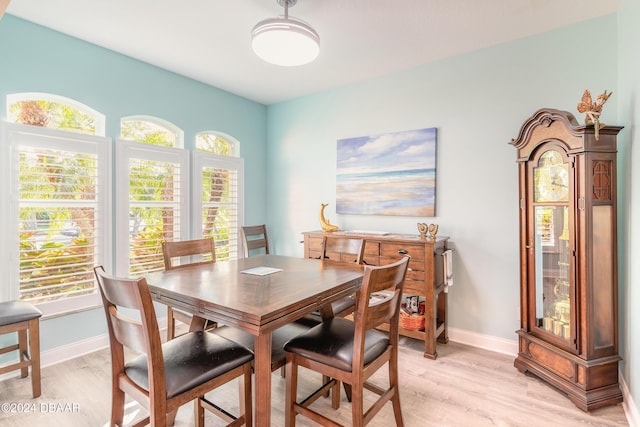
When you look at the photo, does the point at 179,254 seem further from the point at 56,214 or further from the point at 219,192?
the point at 219,192

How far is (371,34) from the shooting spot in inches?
109

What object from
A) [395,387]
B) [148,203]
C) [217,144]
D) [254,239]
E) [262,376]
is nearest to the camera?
[262,376]

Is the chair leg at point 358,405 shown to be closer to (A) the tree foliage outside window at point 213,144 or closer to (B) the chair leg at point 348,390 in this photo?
(B) the chair leg at point 348,390

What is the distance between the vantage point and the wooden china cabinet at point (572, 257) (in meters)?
2.17

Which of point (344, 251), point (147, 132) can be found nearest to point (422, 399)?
point (344, 251)

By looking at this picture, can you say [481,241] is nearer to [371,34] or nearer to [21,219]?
[371,34]

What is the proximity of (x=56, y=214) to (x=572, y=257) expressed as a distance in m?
3.99

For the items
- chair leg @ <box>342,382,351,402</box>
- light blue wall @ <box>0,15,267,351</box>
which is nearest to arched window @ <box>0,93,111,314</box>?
light blue wall @ <box>0,15,267,351</box>

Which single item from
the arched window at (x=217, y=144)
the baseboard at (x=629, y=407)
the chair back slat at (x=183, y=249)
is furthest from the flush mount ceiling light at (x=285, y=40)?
the baseboard at (x=629, y=407)

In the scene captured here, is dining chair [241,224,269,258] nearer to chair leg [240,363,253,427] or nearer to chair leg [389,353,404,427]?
chair leg [240,363,253,427]

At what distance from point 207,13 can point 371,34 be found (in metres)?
1.32

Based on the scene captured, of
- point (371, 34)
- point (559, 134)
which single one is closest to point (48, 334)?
point (371, 34)

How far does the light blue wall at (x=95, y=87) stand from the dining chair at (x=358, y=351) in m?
2.30

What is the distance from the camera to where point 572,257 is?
228cm
